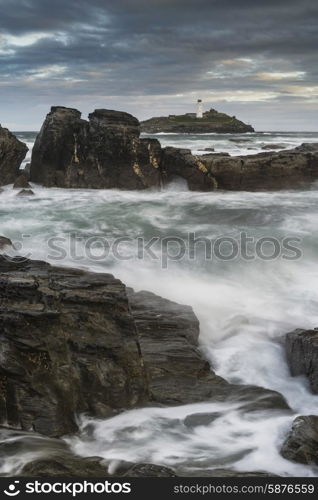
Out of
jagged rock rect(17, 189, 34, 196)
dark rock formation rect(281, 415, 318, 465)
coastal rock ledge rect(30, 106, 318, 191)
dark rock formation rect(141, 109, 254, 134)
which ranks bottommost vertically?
dark rock formation rect(281, 415, 318, 465)

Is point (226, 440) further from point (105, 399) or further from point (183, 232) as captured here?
point (183, 232)

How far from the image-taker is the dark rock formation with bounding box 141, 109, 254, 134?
331 feet

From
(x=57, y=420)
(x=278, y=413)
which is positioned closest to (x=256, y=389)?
(x=278, y=413)

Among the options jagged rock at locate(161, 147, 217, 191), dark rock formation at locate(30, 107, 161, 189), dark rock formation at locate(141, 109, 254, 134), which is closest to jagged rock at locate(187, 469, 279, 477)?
jagged rock at locate(161, 147, 217, 191)

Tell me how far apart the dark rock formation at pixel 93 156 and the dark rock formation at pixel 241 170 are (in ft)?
3.32

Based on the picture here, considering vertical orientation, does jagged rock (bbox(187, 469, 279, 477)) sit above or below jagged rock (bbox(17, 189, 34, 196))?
below

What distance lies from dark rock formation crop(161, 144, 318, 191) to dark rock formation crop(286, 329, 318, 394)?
15.6m

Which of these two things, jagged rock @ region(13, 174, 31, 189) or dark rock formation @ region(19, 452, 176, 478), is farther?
jagged rock @ region(13, 174, 31, 189)

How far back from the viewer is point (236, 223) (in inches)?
675

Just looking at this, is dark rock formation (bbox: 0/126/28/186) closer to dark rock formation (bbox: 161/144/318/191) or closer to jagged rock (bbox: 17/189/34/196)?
jagged rock (bbox: 17/189/34/196)

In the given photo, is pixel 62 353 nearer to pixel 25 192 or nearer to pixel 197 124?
pixel 25 192

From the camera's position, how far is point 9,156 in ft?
75.6

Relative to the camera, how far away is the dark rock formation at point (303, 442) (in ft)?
17.2

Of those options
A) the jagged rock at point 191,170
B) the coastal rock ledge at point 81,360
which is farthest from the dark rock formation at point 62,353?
the jagged rock at point 191,170
